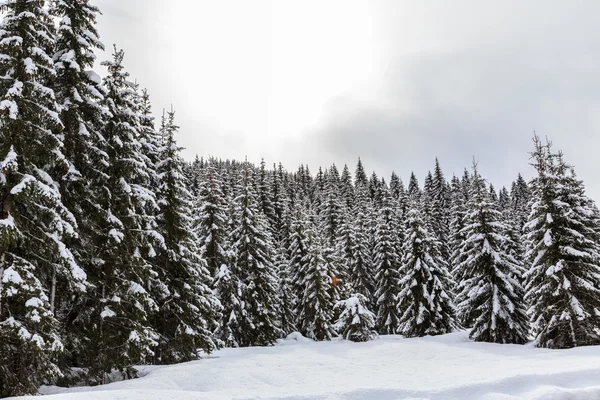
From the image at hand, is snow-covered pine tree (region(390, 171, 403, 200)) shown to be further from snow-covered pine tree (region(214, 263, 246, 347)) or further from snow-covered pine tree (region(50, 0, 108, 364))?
snow-covered pine tree (region(50, 0, 108, 364))

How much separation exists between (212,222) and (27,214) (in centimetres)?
1846

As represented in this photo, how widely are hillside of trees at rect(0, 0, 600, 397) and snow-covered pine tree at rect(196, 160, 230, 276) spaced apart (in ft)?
0.43

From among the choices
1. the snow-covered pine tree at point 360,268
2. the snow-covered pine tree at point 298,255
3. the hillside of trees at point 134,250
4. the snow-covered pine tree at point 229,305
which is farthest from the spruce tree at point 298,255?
the snow-covered pine tree at point 229,305

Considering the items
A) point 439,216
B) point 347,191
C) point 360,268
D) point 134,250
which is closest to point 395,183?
point 347,191

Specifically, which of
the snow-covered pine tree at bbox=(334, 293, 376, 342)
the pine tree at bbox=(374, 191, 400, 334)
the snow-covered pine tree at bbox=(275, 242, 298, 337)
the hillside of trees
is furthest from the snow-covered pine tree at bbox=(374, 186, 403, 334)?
the snow-covered pine tree at bbox=(334, 293, 376, 342)

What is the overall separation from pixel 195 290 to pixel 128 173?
8.39m

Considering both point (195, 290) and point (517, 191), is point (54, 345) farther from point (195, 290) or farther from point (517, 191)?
point (517, 191)

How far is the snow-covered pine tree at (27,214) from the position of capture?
1103cm

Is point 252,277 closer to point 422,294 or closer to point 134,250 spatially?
point 422,294

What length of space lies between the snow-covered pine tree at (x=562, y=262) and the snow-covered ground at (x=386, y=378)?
2215 mm

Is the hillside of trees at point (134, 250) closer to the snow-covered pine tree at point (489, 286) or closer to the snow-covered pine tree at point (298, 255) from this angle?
the snow-covered pine tree at point (489, 286)

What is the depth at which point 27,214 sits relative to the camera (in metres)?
12.6

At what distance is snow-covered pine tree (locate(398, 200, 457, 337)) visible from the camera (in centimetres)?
3052

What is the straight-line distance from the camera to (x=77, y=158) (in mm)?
15844
